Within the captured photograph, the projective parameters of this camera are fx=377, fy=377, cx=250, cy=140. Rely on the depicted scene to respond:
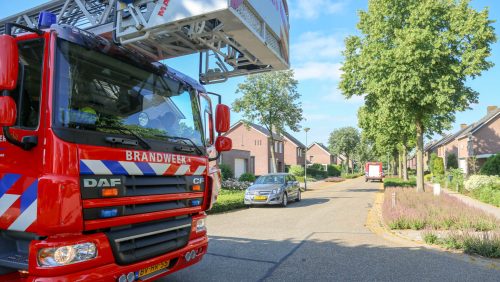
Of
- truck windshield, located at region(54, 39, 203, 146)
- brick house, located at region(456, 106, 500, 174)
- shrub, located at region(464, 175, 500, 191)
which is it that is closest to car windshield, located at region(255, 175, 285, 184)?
shrub, located at region(464, 175, 500, 191)

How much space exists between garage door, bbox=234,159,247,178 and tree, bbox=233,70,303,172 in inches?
342

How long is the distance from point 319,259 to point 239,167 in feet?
106

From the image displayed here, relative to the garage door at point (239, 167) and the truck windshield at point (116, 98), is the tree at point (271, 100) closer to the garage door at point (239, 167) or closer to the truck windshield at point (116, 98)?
the garage door at point (239, 167)

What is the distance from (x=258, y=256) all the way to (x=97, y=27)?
464 centimetres

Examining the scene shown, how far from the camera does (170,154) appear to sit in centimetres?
425

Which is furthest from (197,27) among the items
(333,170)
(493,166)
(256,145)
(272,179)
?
(333,170)

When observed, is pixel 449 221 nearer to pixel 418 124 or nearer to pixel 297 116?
pixel 418 124

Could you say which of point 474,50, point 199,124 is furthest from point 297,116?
point 199,124

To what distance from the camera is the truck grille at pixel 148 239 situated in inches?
138

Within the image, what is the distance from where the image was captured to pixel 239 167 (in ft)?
128

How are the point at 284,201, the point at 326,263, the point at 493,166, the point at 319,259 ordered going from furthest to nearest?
the point at 493,166 < the point at 284,201 < the point at 319,259 < the point at 326,263

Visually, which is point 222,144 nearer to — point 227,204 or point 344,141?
point 227,204

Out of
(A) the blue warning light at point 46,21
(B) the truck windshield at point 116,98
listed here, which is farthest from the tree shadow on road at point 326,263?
(A) the blue warning light at point 46,21

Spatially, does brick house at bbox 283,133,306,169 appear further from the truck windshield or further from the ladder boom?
the truck windshield
